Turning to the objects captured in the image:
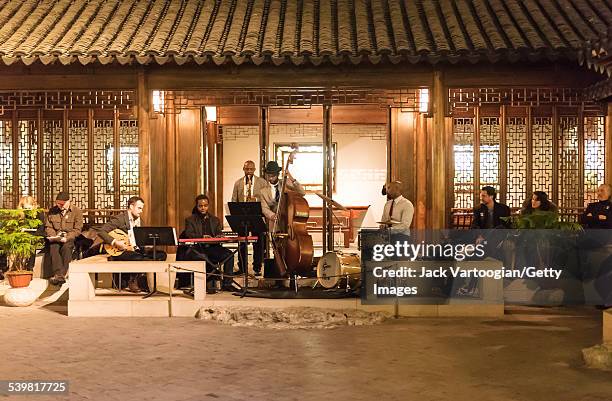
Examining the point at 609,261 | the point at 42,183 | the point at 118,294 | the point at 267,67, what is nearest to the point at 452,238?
the point at 609,261

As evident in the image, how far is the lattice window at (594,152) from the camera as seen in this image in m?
13.6

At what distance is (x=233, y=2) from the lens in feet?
48.6

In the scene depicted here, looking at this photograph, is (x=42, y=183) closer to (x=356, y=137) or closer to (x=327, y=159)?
(x=327, y=159)

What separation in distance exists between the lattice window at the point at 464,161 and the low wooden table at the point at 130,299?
5.15m

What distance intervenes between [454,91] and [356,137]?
6526mm

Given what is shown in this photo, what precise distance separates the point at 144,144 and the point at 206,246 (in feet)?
7.16

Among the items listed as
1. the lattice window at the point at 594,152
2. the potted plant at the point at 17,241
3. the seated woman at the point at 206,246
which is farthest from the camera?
the lattice window at the point at 594,152

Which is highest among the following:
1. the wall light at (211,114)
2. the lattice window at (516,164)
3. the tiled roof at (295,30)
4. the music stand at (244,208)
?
the tiled roof at (295,30)

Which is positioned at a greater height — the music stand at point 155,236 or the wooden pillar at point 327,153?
the wooden pillar at point 327,153

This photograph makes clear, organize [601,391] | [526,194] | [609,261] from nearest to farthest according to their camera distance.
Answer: [601,391] < [609,261] < [526,194]

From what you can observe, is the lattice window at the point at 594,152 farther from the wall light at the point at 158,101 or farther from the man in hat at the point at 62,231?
the man in hat at the point at 62,231

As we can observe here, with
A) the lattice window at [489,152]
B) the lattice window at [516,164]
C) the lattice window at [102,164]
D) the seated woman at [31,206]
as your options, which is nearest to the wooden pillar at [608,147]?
the lattice window at [516,164]

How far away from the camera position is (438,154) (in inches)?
503

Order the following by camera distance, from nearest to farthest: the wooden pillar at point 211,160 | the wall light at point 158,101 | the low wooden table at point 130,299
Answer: the low wooden table at point 130,299 → the wall light at point 158,101 → the wooden pillar at point 211,160
